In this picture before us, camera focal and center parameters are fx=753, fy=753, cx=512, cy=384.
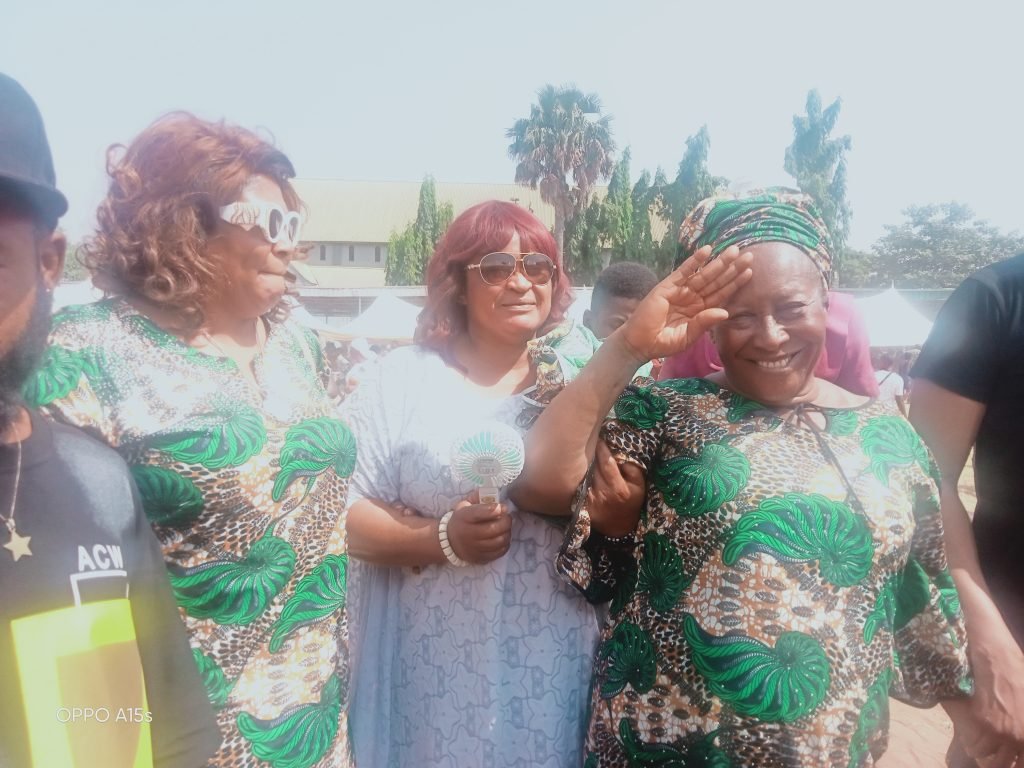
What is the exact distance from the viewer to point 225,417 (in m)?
1.87

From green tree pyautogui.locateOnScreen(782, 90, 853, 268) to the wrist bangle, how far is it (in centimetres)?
4095

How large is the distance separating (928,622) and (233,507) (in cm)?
176

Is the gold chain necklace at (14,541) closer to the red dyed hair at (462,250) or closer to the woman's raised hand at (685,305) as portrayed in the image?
the woman's raised hand at (685,305)

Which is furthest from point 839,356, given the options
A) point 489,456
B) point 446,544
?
point 446,544

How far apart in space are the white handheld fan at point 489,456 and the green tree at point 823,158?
4098 cm

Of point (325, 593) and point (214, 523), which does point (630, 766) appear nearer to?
point (325, 593)

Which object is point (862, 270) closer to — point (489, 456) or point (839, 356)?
point (839, 356)

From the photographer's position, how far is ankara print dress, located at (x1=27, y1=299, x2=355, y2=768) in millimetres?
1744

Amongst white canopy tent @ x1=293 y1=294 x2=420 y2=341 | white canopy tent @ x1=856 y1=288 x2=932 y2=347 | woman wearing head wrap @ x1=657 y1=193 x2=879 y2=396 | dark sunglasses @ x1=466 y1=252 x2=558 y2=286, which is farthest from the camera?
white canopy tent @ x1=293 y1=294 x2=420 y2=341

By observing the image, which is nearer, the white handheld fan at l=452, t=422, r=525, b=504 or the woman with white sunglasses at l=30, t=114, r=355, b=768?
the woman with white sunglasses at l=30, t=114, r=355, b=768

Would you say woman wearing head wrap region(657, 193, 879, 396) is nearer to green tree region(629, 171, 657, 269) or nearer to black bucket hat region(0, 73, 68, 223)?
black bucket hat region(0, 73, 68, 223)

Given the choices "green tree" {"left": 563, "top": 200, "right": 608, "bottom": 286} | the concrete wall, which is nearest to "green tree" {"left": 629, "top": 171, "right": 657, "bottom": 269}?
"green tree" {"left": 563, "top": 200, "right": 608, "bottom": 286}

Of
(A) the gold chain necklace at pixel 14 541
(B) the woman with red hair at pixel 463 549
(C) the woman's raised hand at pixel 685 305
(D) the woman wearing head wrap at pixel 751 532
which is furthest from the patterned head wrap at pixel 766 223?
(A) the gold chain necklace at pixel 14 541

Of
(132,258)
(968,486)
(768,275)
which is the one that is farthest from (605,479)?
(968,486)
